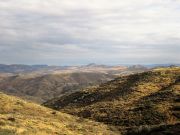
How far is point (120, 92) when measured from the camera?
263ft

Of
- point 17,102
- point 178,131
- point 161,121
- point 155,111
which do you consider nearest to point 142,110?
point 155,111

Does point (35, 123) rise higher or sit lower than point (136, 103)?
higher

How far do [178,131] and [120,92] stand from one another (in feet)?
146

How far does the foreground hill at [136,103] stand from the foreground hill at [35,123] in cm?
553

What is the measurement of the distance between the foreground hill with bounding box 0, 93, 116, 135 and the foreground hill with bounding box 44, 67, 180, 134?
5.53 metres

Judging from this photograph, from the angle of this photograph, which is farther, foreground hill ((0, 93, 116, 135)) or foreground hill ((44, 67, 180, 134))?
foreground hill ((44, 67, 180, 134))

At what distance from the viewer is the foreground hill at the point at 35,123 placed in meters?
37.0

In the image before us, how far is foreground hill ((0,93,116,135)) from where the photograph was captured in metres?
37.0

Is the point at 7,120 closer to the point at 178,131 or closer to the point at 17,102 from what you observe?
the point at 178,131

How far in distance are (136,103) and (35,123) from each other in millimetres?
28930

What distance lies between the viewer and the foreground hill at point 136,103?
5672 centimetres

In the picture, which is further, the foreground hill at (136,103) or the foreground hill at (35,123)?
the foreground hill at (136,103)

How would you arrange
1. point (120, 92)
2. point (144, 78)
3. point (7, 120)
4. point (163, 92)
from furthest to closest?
point (144, 78) < point (120, 92) < point (163, 92) < point (7, 120)

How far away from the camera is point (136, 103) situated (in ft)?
224
